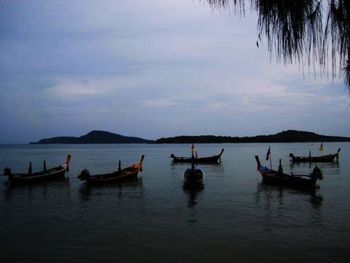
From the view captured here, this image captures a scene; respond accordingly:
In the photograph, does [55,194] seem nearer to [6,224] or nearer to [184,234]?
[6,224]

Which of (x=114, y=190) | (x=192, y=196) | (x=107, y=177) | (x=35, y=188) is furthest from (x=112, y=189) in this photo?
(x=192, y=196)

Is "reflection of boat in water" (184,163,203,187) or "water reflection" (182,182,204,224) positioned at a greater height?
"reflection of boat in water" (184,163,203,187)

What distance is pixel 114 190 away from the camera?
33812mm

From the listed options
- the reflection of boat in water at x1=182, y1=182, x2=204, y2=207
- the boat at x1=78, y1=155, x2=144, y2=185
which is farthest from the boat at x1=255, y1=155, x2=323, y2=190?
the boat at x1=78, y1=155, x2=144, y2=185

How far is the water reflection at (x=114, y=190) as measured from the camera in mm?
31172

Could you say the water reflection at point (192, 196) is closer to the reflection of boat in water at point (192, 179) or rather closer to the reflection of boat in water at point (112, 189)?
the reflection of boat in water at point (192, 179)

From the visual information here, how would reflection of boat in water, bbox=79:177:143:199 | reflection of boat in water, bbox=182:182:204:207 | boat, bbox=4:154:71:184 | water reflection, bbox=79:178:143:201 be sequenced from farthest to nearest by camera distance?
boat, bbox=4:154:71:184
reflection of boat in water, bbox=79:177:143:199
water reflection, bbox=79:178:143:201
reflection of boat in water, bbox=182:182:204:207

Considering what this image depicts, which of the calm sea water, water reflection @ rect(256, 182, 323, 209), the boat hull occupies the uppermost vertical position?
the boat hull

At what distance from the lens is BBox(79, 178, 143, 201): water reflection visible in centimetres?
3117

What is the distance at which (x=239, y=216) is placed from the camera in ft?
71.2

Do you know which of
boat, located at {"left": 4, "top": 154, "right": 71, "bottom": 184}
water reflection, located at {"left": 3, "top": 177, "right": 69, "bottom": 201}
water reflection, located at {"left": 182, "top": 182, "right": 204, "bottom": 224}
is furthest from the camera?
boat, located at {"left": 4, "top": 154, "right": 71, "bottom": 184}

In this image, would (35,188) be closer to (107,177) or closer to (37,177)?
(37,177)

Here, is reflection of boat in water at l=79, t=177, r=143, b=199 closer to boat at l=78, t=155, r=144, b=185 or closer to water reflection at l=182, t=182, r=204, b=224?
boat at l=78, t=155, r=144, b=185

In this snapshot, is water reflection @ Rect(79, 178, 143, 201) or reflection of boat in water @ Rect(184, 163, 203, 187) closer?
water reflection @ Rect(79, 178, 143, 201)
